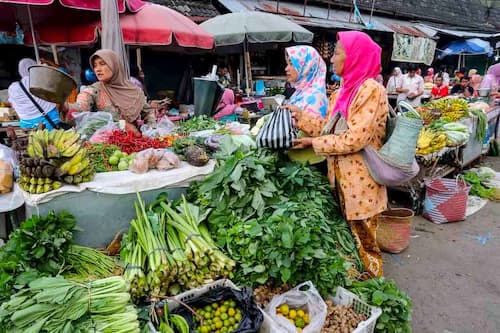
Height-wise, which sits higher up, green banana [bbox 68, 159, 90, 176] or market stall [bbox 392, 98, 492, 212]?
green banana [bbox 68, 159, 90, 176]

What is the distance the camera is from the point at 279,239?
206 centimetres

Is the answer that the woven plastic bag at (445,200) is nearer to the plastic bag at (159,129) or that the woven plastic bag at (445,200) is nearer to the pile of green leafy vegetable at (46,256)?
the plastic bag at (159,129)

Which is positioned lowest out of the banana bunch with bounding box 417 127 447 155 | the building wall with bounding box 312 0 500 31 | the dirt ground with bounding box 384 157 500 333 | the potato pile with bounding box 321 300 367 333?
the dirt ground with bounding box 384 157 500 333

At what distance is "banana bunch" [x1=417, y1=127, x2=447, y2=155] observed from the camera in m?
4.50

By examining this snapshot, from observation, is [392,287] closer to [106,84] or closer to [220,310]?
[220,310]

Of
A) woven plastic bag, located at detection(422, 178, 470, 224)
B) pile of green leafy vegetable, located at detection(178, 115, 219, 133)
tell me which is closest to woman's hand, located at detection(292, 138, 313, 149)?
pile of green leafy vegetable, located at detection(178, 115, 219, 133)

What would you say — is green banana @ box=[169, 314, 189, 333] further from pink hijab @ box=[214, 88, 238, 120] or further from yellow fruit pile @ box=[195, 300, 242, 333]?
pink hijab @ box=[214, 88, 238, 120]

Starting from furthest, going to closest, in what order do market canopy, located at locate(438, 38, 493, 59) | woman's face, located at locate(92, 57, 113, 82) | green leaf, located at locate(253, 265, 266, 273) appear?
→ market canopy, located at locate(438, 38, 493, 59)
woman's face, located at locate(92, 57, 113, 82)
green leaf, located at locate(253, 265, 266, 273)

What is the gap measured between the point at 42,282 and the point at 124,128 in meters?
1.93

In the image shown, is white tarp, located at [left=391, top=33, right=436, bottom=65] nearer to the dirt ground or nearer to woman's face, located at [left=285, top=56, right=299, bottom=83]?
the dirt ground

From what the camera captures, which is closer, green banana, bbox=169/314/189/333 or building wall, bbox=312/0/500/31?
green banana, bbox=169/314/189/333

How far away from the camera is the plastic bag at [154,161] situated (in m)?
Answer: 2.74

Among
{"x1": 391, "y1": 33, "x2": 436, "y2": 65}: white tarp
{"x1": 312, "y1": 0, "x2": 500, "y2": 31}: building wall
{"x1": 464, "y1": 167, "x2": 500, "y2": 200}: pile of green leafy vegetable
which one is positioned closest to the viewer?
{"x1": 464, "y1": 167, "x2": 500, "y2": 200}: pile of green leafy vegetable

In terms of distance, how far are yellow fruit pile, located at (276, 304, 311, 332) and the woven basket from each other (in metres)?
1.85
